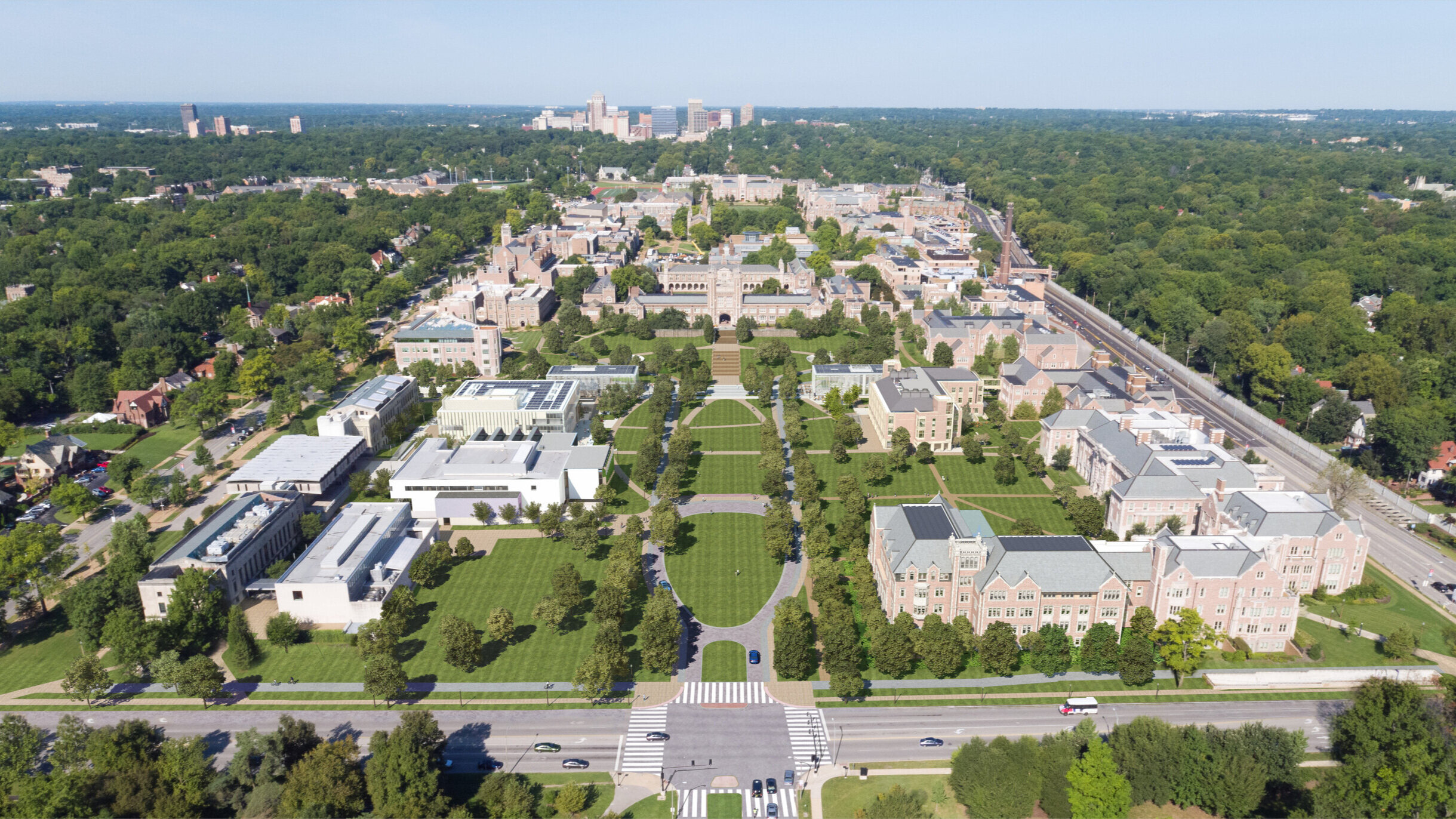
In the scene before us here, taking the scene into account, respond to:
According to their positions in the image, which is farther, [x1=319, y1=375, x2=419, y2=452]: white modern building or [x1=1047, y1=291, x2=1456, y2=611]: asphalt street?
[x1=319, y1=375, x2=419, y2=452]: white modern building

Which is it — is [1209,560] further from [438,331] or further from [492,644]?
[438,331]

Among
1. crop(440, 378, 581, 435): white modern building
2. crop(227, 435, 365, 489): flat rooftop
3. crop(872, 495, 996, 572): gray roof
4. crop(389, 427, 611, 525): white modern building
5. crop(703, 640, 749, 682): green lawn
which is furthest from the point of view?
crop(440, 378, 581, 435): white modern building

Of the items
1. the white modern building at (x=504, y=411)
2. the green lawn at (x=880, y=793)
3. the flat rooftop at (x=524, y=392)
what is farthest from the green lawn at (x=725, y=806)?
the flat rooftop at (x=524, y=392)

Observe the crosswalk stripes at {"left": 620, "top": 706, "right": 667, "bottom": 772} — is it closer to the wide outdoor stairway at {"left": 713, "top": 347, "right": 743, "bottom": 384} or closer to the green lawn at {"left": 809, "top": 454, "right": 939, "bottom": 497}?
the green lawn at {"left": 809, "top": 454, "right": 939, "bottom": 497}

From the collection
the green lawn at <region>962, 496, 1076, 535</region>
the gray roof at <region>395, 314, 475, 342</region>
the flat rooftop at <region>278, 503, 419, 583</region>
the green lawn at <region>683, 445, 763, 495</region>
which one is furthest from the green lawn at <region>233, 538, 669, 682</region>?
the gray roof at <region>395, 314, 475, 342</region>

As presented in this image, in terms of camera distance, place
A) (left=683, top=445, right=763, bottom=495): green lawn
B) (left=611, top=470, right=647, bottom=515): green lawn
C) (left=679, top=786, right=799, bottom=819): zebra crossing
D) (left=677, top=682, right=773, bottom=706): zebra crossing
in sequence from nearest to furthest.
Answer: (left=679, top=786, right=799, bottom=819): zebra crossing, (left=677, top=682, right=773, bottom=706): zebra crossing, (left=611, top=470, right=647, bottom=515): green lawn, (left=683, top=445, right=763, bottom=495): green lawn

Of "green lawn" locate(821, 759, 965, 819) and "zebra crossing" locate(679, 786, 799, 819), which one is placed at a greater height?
"green lawn" locate(821, 759, 965, 819)
